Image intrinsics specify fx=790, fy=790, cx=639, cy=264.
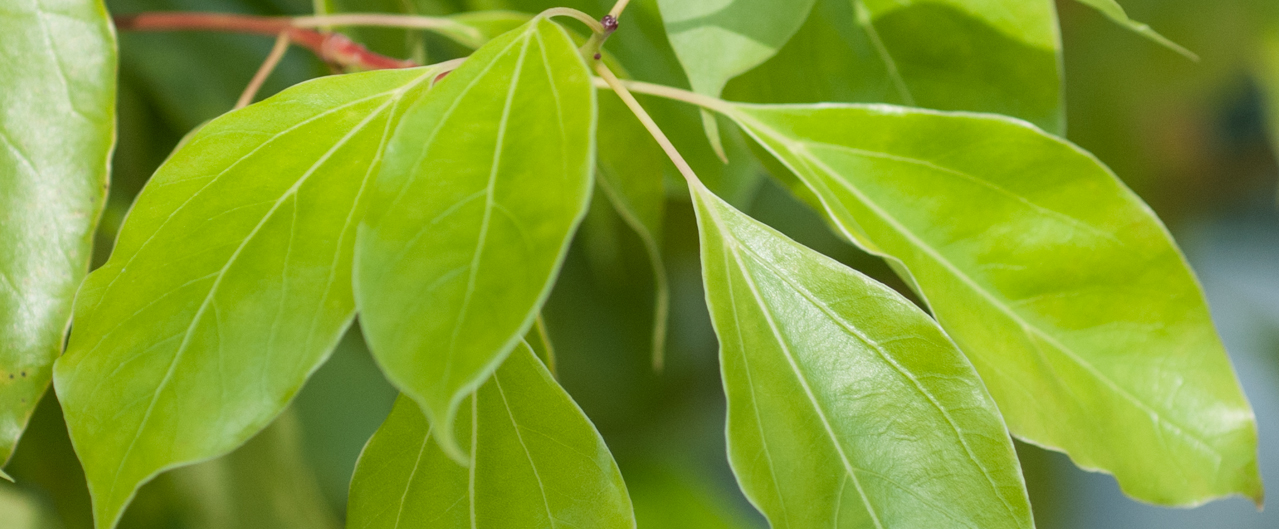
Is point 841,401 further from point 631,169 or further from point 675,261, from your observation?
point 675,261

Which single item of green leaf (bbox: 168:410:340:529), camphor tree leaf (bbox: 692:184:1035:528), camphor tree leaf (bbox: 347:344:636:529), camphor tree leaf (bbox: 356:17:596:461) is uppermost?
camphor tree leaf (bbox: 356:17:596:461)

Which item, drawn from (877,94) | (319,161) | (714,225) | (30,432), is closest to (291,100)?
(319,161)

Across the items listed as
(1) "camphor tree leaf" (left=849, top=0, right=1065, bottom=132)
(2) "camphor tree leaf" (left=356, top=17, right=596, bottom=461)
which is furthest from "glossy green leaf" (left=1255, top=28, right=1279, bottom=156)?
(2) "camphor tree leaf" (left=356, top=17, right=596, bottom=461)

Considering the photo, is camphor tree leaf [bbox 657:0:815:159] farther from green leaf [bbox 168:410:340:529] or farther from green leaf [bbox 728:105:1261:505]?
green leaf [bbox 168:410:340:529]

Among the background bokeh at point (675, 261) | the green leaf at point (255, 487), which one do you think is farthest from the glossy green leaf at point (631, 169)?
the green leaf at point (255, 487)

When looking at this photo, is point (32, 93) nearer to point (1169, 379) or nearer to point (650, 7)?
point (650, 7)

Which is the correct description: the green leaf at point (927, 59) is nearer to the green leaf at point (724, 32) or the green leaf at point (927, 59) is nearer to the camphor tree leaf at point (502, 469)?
the green leaf at point (724, 32)
